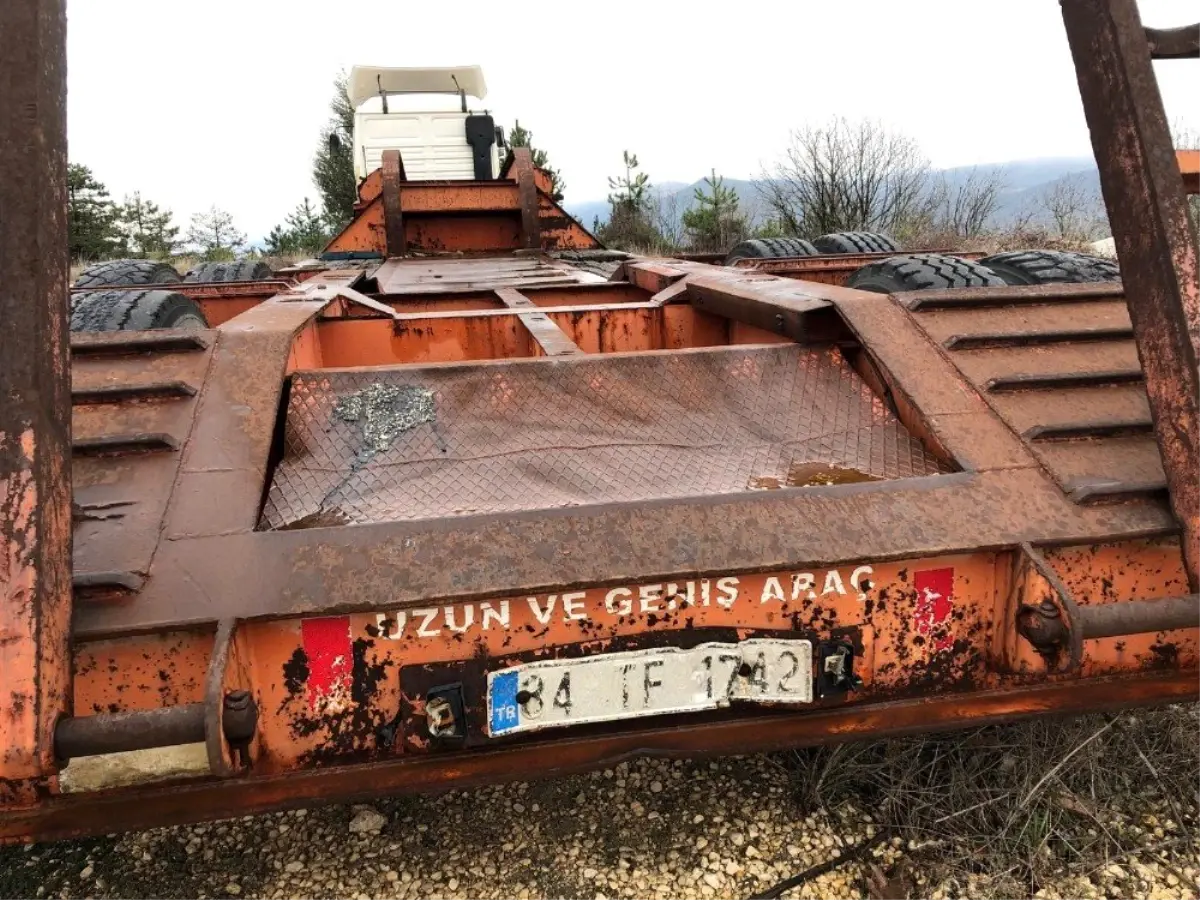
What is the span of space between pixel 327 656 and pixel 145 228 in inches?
1135

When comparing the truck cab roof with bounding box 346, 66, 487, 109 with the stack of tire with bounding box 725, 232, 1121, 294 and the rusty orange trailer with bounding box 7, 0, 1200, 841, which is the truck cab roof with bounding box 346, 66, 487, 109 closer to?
the stack of tire with bounding box 725, 232, 1121, 294

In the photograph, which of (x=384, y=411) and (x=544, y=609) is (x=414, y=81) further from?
(x=544, y=609)

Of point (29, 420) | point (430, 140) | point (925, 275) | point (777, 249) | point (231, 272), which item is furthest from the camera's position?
point (430, 140)

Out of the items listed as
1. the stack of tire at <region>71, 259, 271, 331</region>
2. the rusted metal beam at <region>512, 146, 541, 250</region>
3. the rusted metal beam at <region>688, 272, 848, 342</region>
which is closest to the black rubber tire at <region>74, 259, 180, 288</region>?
the stack of tire at <region>71, 259, 271, 331</region>

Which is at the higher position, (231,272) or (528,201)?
(528,201)

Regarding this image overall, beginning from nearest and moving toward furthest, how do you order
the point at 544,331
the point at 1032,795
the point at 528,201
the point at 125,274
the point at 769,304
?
1. the point at 1032,795
2. the point at 769,304
3. the point at 544,331
4. the point at 125,274
5. the point at 528,201

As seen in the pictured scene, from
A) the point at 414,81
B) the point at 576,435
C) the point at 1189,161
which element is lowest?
the point at 576,435

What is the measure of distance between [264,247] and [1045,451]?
24.2 m

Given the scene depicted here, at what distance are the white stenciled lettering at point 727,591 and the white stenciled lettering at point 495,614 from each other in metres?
0.36

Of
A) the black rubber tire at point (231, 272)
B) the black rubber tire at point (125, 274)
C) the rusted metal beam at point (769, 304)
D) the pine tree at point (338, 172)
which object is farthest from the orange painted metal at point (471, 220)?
the pine tree at point (338, 172)

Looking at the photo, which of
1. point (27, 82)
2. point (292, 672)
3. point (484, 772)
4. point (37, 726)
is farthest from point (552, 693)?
point (27, 82)

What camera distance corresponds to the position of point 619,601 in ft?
4.56

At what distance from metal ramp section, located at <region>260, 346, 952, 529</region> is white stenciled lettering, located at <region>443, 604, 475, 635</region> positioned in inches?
7.8

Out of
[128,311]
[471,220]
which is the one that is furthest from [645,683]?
→ [471,220]
